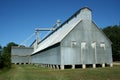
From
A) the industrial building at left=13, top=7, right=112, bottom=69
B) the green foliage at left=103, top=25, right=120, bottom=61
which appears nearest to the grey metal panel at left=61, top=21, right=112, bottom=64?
the industrial building at left=13, top=7, right=112, bottom=69

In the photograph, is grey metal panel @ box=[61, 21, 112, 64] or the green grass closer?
the green grass

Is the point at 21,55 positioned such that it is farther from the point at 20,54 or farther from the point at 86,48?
the point at 86,48

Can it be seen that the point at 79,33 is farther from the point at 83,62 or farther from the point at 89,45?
the point at 83,62

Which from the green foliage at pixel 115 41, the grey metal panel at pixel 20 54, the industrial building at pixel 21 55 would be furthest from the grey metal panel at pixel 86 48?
the grey metal panel at pixel 20 54

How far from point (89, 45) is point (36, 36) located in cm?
4381

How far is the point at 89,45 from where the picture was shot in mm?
29438

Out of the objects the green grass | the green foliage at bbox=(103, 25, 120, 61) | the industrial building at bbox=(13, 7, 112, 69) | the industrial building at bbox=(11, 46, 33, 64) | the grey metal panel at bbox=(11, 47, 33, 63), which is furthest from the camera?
the grey metal panel at bbox=(11, 47, 33, 63)

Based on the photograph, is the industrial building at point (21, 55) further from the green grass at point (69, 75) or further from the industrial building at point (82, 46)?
the green grass at point (69, 75)

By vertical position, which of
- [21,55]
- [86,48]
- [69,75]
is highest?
[86,48]

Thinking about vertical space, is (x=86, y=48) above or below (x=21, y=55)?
above

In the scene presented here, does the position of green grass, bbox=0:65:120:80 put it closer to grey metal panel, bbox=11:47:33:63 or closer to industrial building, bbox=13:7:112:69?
industrial building, bbox=13:7:112:69

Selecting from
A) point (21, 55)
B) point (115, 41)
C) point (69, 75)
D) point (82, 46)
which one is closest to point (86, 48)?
point (82, 46)

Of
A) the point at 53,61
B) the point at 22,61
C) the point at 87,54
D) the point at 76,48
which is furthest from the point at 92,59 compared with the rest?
the point at 22,61

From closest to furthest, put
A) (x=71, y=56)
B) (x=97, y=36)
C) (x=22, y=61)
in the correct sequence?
(x=71, y=56), (x=97, y=36), (x=22, y=61)
